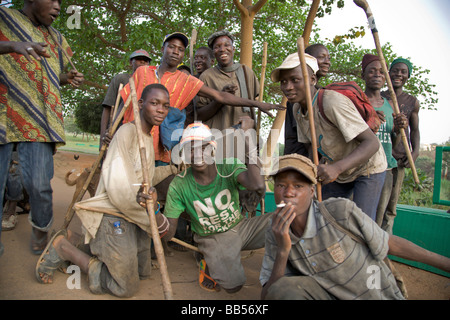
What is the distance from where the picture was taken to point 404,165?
4020 mm

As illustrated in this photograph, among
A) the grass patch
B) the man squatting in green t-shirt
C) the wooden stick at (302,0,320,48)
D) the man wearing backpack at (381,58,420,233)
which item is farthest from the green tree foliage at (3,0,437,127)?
the grass patch

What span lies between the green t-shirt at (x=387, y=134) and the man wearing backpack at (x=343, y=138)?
0.71m

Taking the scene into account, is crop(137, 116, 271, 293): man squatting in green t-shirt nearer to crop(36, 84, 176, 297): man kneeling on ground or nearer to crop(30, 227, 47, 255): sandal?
crop(36, 84, 176, 297): man kneeling on ground

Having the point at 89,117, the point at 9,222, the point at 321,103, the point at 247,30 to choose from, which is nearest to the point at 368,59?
the point at 321,103

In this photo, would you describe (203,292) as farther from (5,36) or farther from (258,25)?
(258,25)

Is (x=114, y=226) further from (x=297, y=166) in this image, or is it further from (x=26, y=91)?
(x=297, y=166)

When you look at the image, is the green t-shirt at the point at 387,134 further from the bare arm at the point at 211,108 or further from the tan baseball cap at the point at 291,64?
the bare arm at the point at 211,108

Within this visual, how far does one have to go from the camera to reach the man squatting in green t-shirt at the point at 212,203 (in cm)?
295

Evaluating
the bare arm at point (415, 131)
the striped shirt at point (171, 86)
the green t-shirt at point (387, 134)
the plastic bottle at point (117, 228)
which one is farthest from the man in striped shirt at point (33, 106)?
the bare arm at point (415, 131)

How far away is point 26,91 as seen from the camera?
3.14 m

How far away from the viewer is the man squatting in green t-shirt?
2945 mm

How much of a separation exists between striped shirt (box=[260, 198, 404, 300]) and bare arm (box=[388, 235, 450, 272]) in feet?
0.31

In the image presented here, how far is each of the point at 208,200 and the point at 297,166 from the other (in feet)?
3.45
